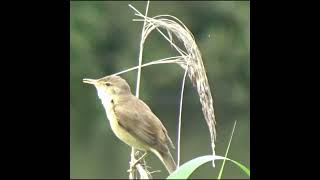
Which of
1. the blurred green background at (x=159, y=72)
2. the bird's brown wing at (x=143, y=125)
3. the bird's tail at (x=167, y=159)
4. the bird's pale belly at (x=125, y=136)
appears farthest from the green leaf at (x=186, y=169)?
the blurred green background at (x=159, y=72)

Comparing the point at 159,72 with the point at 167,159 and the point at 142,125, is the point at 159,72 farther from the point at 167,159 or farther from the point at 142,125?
the point at 167,159

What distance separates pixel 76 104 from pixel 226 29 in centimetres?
308

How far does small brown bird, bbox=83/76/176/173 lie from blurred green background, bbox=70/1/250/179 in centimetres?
917

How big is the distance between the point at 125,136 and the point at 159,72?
429 inches

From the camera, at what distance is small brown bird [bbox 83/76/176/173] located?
301cm

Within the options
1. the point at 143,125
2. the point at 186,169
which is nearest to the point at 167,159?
the point at 143,125

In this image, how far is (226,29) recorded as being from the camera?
1450cm

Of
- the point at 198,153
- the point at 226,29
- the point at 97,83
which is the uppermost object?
the point at 226,29

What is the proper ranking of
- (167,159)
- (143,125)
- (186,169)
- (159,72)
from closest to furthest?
(186,169)
(167,159)
(143,125)
(159,72)

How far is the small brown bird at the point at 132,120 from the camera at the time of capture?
119 inches

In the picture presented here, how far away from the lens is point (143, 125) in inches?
121

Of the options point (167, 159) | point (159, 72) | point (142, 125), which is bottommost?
point (167, 159)

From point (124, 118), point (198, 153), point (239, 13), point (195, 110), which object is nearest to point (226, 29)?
point (239, 13)
